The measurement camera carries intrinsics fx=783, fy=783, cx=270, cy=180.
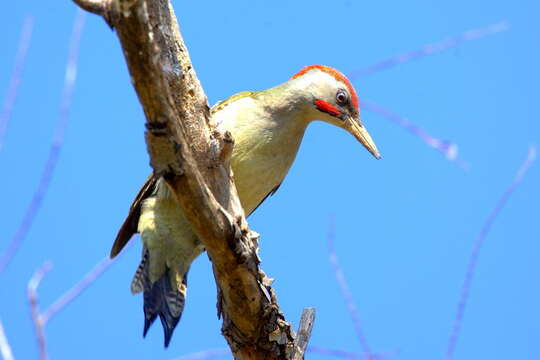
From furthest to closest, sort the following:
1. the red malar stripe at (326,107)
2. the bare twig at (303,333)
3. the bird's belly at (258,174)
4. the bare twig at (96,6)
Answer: the red malar stripe at (326,107) < the bird's belly at (258,174) < the bare twig at (303,333) < the bare twig at (96,6)

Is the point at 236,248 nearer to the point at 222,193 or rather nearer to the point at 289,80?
the point at 222,193

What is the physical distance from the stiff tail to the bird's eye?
70.9 inches

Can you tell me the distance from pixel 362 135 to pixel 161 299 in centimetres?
193

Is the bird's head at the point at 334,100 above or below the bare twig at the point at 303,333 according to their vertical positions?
above

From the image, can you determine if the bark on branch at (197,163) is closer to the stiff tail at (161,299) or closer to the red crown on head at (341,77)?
the stiff tail at (161,299)

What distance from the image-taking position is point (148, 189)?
5238 mm

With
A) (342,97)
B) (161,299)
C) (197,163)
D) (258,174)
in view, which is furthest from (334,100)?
(161,299)

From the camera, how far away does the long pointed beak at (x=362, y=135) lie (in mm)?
5848

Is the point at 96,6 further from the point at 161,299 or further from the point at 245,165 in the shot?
the point at 161,299

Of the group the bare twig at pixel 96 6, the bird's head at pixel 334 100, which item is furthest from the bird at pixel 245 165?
the bare twig at pixel 96 6

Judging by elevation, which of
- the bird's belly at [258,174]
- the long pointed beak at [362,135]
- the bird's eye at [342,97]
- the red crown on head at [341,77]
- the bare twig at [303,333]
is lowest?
the bare twig at [303,333]

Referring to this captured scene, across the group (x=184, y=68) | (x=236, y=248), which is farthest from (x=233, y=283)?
(x=184, y=68)

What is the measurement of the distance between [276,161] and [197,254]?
84cm

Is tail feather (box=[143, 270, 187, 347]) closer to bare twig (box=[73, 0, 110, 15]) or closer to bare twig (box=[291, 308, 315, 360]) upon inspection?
bare twig (box=[291, 308, 315, 360])
